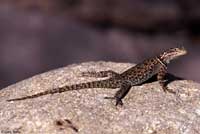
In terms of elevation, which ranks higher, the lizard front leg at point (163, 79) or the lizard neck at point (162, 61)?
the lizard neck at point (162, 61)

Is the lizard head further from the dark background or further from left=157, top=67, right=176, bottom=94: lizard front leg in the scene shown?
the dark background

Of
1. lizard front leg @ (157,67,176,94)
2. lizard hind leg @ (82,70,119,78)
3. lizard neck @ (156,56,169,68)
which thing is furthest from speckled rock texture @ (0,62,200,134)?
lizard neck @ (156,56,169,68)

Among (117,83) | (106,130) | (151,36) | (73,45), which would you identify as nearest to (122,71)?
(117,83)

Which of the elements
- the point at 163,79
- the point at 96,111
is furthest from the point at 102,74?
the point at 96,111

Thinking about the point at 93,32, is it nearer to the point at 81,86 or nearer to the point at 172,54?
the point at 172,54

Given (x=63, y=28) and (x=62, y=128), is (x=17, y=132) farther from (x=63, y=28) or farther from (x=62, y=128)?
(x=63, y=28)

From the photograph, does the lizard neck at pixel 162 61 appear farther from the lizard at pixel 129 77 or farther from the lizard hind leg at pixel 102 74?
the lizard hind leg at pixel 102 74

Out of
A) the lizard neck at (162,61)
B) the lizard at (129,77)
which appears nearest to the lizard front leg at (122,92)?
the lizard at (129,77)
